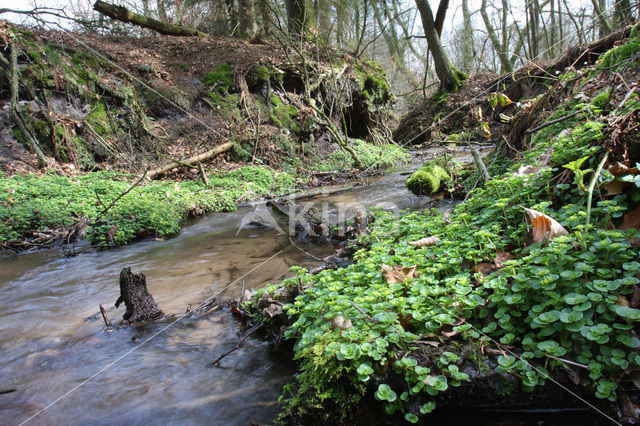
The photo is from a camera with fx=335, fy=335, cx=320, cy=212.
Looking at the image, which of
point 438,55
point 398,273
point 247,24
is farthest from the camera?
point 247,24

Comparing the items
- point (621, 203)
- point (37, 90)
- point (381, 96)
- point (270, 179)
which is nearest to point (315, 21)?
point (381, 96)

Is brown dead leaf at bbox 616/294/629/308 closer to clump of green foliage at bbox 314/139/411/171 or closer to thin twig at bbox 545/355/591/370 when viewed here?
thin twig at bbox 545/355/591/370

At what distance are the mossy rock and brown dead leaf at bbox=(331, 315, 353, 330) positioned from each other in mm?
4766

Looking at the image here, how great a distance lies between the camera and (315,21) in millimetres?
14805

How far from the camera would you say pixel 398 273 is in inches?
93.7

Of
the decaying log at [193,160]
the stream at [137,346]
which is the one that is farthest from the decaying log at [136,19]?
the stream at [137,346]

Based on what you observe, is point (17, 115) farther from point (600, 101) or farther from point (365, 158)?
point (600, 101)

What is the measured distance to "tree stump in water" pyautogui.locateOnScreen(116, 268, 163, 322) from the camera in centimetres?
302

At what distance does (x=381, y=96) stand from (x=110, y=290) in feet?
47.3

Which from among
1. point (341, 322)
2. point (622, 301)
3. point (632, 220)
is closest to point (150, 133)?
point (341, 322)

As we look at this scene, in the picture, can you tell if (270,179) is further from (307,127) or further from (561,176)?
(561,176)

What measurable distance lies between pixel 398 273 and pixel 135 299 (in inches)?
93.9

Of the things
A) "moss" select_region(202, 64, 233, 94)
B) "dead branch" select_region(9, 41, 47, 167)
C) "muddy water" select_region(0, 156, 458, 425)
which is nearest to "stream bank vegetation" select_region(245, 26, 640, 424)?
"muddy water" select_region(0, 156, 458, 425)

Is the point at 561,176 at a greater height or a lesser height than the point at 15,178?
lesser
